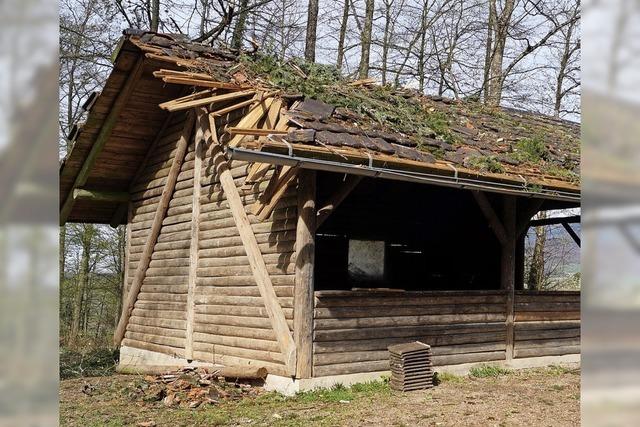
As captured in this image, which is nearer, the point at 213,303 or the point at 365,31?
the point at 213,303

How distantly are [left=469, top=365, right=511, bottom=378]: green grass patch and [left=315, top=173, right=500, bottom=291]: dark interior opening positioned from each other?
2.72 metres

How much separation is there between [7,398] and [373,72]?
25373mm

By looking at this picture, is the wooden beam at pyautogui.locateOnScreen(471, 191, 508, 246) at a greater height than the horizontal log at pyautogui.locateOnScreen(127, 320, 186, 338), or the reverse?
the wooden beam at pyautogui.locateOnScreen(471, 191, 508, 246)

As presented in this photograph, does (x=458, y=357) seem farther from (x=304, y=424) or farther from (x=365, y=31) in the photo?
(x=365, y=31)

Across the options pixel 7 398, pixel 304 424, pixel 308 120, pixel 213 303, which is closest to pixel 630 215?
pixel 7 398

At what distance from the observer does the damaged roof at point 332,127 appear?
784cm

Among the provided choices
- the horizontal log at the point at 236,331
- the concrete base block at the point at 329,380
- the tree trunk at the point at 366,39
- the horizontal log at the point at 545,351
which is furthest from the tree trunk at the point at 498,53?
the horizontal log at the point at 236,331

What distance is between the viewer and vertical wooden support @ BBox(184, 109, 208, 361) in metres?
10.6

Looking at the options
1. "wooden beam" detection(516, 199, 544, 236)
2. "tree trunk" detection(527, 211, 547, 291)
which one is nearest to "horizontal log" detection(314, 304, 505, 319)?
"wooden beam" detection(516, 199, 544, 236)

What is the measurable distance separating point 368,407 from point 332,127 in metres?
3.25

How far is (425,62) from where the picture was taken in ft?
81.0

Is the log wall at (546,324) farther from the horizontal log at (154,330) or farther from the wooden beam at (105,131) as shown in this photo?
the wooden beam at (105,131)

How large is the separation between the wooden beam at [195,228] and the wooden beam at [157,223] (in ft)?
1.54

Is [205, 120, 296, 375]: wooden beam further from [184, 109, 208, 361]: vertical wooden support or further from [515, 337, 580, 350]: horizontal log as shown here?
[515, 337, 580, 350]: horizontal log
